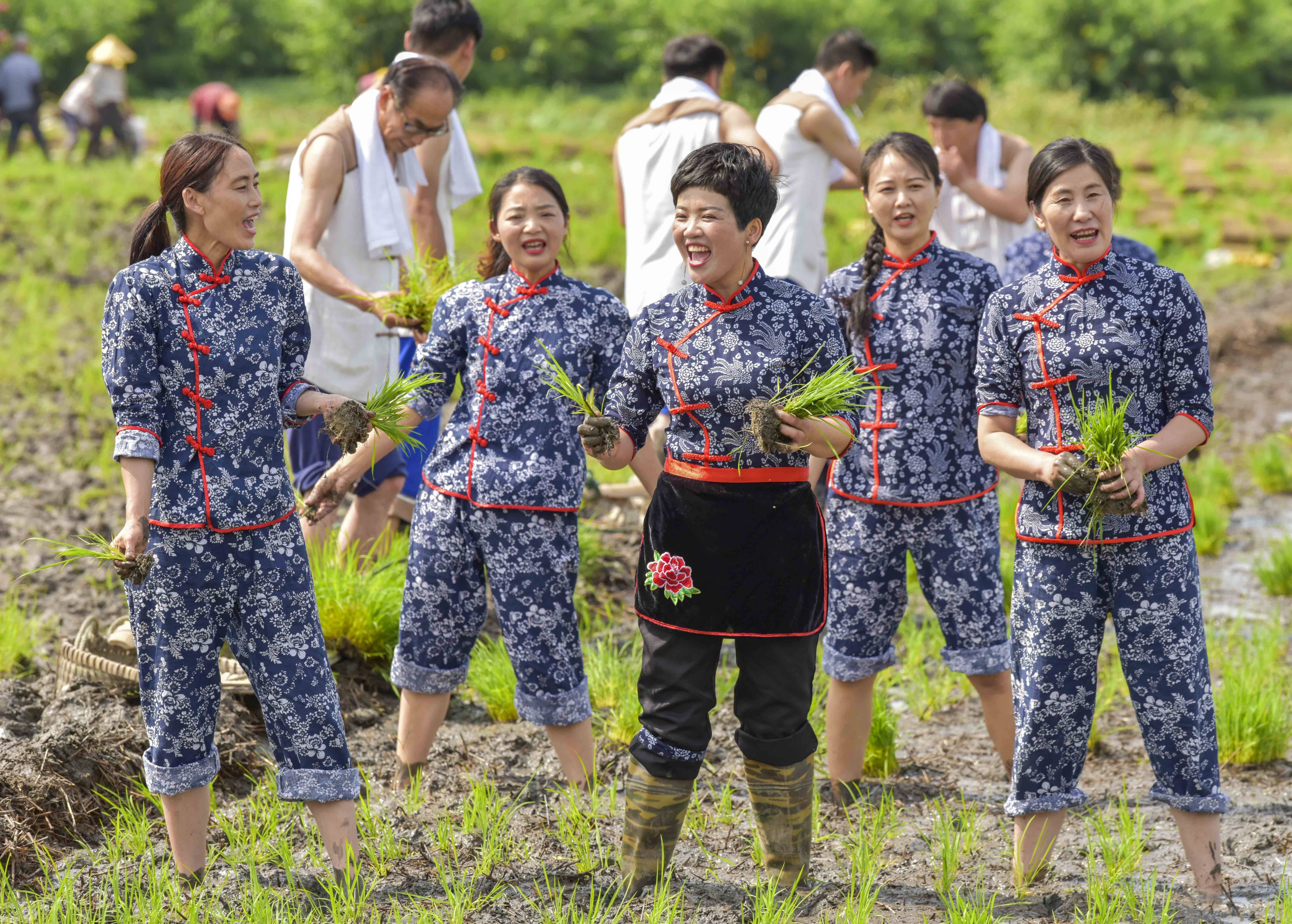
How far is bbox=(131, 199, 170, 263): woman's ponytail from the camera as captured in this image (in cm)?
316

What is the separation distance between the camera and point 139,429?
118 inches

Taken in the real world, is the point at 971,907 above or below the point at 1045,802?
below

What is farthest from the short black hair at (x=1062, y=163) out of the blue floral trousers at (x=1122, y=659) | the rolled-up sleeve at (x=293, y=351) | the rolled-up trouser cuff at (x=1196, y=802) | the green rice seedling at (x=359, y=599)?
the green rice seedling at (x=359, y=599)

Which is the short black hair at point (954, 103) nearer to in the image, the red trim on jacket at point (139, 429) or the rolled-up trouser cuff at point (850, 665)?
the rolled-up trouser cuff at point (850, 665)

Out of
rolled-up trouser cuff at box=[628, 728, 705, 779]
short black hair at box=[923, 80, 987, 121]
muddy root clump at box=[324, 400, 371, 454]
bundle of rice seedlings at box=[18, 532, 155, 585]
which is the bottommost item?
rolled-up trouser cuff at box=[628, 728, 705, 779]

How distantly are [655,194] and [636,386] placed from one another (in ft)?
7.75

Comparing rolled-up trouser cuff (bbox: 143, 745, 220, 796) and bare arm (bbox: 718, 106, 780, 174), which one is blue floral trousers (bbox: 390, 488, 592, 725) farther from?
bare arm (bbox: 718, 106, 780, 174)

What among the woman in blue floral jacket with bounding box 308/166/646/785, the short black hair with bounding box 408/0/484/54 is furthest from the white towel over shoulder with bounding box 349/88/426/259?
the woman in blue floral jacket with bounding box 308/166/646/785

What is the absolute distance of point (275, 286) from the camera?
3.20m

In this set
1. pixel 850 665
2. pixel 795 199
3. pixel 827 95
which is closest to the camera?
pixel 850 665

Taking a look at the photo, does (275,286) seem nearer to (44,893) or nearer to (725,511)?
(725,511)

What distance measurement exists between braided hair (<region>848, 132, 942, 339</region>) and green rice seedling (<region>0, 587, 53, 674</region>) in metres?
2.99

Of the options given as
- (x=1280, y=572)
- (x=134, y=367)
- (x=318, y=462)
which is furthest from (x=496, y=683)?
(x=1280, y=572)

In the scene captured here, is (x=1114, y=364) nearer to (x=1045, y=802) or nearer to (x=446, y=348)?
(x=1045, y=802)
